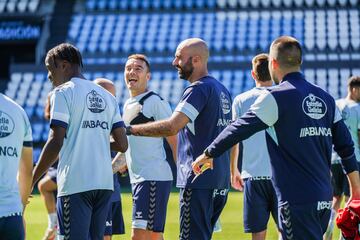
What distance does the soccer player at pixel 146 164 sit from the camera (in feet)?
28.1

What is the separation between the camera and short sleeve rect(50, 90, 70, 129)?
6316 mm

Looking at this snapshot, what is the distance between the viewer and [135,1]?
113ft

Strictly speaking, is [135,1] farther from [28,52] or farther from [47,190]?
[47,190]

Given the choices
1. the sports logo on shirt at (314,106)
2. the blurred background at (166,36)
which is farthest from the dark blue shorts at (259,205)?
the blurred background at (166,36)

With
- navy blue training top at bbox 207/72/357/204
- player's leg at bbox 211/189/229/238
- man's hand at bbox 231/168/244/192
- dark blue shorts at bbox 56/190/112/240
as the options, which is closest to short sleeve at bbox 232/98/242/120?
man's hand at bbox 231/168/244/192

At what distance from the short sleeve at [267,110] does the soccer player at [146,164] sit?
2837 millimetres

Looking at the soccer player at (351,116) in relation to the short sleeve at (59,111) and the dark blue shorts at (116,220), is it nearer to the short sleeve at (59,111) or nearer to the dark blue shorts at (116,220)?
the dark blue shorts at (116,220)

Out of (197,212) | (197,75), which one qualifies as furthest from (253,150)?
(197,212)

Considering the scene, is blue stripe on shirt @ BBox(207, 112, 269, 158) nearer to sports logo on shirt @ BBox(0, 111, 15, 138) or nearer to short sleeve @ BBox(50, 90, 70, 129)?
short sleeve @ BBox(50, 90, 70, 129)

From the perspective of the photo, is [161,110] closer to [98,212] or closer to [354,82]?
[98,212]

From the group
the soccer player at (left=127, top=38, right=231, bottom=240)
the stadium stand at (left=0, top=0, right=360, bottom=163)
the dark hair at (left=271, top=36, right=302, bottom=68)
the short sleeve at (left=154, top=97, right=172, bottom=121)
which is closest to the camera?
the dark hair at (left=271, top=36, right=302, bottom=68)

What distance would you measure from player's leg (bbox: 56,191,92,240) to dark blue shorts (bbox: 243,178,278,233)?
2772 mm

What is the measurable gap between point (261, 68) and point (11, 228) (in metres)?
4.12

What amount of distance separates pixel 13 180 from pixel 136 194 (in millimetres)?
3201
